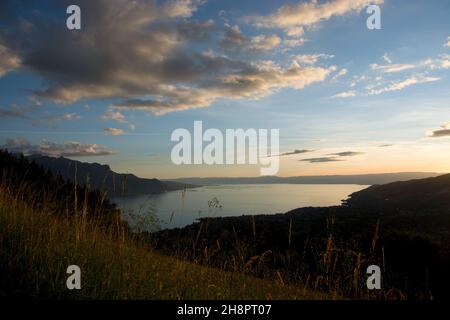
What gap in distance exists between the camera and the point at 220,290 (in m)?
5.34

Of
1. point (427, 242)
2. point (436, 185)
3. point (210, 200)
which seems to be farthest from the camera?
point (436, 185)

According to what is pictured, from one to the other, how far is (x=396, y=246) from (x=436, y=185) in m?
92.1

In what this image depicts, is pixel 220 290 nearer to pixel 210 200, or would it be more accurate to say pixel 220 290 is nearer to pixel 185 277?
pixel 185 277

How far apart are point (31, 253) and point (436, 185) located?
112161 mm

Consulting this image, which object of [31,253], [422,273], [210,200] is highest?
[210,200]

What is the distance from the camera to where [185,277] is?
18.0ft

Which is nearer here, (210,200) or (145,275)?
(145,275)

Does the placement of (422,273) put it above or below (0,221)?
below
